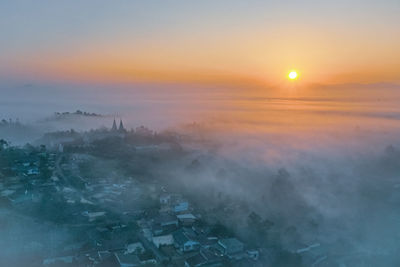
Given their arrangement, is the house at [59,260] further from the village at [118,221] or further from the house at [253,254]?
the house at [253,254]

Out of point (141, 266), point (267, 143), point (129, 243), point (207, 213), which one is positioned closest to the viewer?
point (141, 266)

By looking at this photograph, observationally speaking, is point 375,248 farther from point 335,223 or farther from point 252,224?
point 252,224

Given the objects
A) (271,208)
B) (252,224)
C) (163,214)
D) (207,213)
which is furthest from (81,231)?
(271,208)

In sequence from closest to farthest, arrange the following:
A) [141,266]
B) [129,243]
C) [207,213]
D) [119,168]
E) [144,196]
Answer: [141,266] < [129,243] < [207,213] < [144,196] < [119,168]

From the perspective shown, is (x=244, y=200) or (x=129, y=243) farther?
(x=244, y=200)

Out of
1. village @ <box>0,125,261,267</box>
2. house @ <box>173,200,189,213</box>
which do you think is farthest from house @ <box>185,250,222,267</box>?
house @ <box>173,200,189,213</box>

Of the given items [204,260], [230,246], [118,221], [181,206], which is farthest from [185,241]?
[118,221]

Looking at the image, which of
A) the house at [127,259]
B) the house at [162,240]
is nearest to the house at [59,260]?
the house at [127,259]
